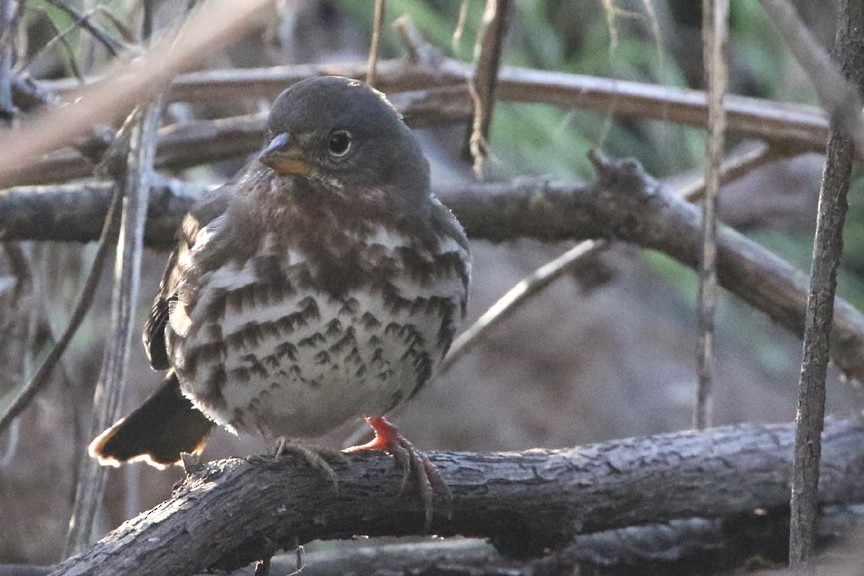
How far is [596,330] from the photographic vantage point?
570 centimetres

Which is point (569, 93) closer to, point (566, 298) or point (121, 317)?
point (121, 317)

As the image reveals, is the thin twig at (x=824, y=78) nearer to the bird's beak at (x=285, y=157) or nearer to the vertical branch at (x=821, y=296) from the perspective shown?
the vertical branch at (x=821, y=296)

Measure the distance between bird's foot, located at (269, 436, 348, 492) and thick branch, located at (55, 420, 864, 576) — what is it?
0.01 m

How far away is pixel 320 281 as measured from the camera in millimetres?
2748

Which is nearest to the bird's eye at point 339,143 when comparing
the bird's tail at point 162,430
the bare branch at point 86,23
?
the bare branch at point 86,23

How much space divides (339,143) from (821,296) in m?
1.22

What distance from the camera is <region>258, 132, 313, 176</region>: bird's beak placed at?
2.71 metres

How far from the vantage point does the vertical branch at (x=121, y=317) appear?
107 inches

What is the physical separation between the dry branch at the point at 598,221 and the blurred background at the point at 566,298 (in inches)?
47.3

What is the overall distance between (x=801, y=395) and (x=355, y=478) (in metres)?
0.99

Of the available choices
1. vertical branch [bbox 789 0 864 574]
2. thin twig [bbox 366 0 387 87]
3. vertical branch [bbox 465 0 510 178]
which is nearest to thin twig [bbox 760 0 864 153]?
vertical branch [bbox 789 0 864 574]

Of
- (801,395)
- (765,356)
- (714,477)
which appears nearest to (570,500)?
(714,477)

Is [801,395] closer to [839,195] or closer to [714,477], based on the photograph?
[839,195]

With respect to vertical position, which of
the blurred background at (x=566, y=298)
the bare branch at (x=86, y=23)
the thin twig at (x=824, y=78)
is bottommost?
the blurred background at (x=566, y=298)
